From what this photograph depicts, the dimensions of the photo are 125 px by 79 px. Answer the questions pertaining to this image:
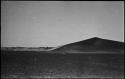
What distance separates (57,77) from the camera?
221cm

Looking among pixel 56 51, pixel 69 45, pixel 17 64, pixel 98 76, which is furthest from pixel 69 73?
pixel 69 45

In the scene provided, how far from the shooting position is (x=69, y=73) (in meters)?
2.41

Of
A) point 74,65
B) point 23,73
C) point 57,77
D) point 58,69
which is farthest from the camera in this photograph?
point 74,65

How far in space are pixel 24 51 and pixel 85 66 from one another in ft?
5.67

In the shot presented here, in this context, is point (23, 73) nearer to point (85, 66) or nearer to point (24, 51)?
point (85, 66)

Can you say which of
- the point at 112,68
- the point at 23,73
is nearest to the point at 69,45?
the point at 112,68

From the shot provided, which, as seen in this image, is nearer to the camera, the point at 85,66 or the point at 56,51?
the point at 85,66

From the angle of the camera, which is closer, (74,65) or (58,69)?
(58,69)

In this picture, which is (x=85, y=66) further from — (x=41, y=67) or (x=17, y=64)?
(x=17, y=64)

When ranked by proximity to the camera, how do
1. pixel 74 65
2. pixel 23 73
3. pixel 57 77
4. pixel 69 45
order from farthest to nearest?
pixel 69 45 → pixel 74 65 → pixel 23 73 → pixel 57 77

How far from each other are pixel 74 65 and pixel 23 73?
89 centimetres

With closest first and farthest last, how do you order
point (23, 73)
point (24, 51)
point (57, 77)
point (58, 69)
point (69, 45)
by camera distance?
point (57, 77) → point (23, 73) → point (58, 69) → point (24, 51) → point (69, 45)

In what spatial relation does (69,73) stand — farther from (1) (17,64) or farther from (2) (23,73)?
(1) (17,64)

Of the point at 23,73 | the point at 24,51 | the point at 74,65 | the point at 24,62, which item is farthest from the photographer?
the point at 24,51
